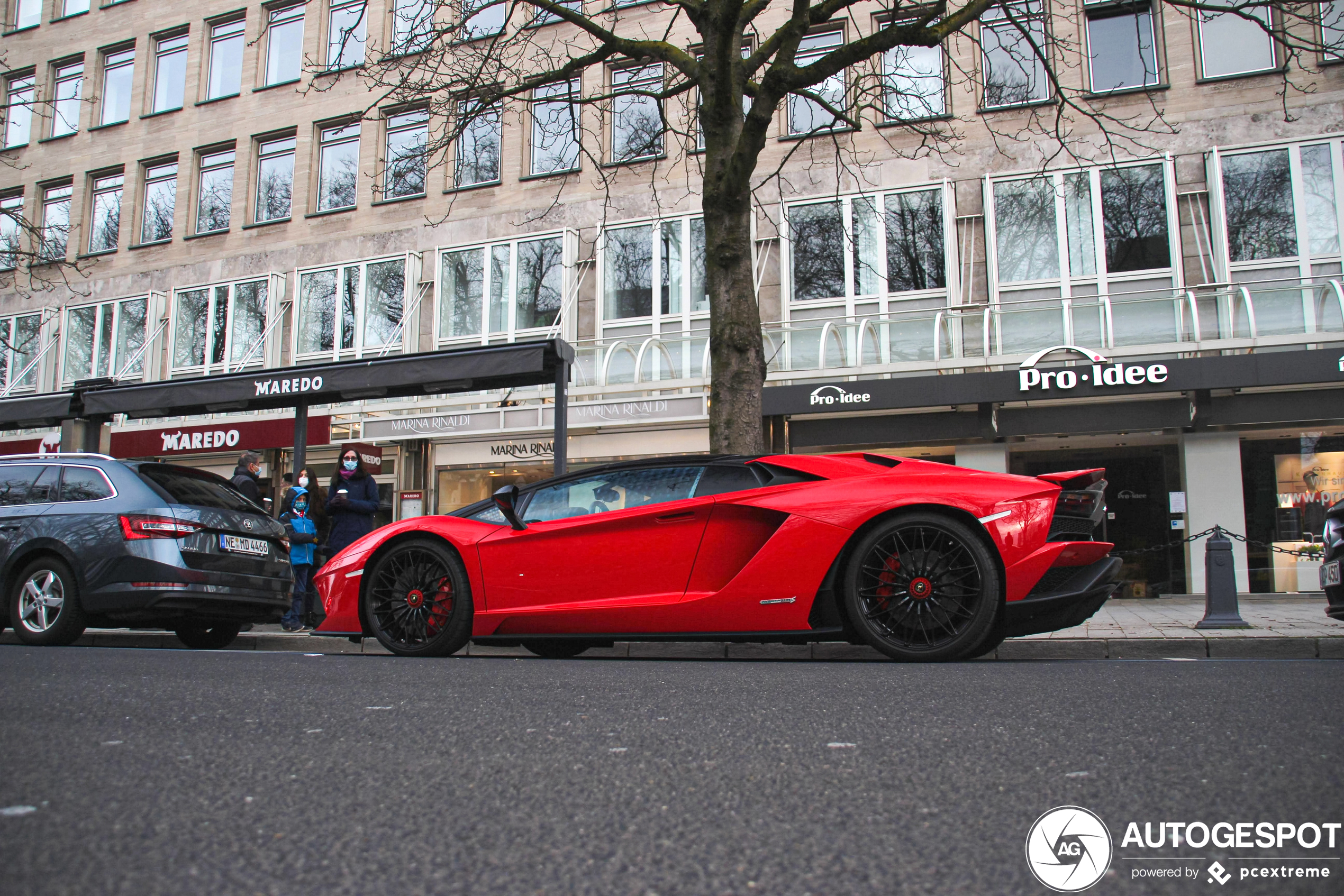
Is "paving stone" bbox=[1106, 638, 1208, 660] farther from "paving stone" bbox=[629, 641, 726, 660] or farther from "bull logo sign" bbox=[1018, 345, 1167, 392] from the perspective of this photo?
"bull logo sign" bbox=[1018, 345, 1167, 392]

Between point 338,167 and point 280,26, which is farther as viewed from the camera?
point 280,26

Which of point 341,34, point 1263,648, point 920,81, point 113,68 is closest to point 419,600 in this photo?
point 1263,648

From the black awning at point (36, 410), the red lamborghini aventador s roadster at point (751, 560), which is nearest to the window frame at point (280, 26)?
the black awning at point (36, 410)

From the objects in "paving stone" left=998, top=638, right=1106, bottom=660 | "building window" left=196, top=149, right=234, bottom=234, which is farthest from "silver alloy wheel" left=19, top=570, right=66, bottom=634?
"building window" left=196, top=149, right=234, bottom=234

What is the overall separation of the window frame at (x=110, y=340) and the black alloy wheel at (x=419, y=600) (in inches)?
743

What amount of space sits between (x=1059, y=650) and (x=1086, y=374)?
27.6 ft

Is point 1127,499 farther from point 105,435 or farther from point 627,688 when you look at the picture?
point 105,435

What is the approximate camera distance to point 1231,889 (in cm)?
158

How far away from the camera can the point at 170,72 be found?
24.3 meters

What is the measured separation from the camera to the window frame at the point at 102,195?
2406 cm

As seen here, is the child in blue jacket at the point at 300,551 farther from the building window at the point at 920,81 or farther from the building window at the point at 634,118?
the building window at the point at 920,81

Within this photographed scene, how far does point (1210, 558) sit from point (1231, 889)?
305 inches

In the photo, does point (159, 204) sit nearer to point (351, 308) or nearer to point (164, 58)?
point (164, 58)

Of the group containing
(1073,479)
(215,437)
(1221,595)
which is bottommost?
(1221,595)
